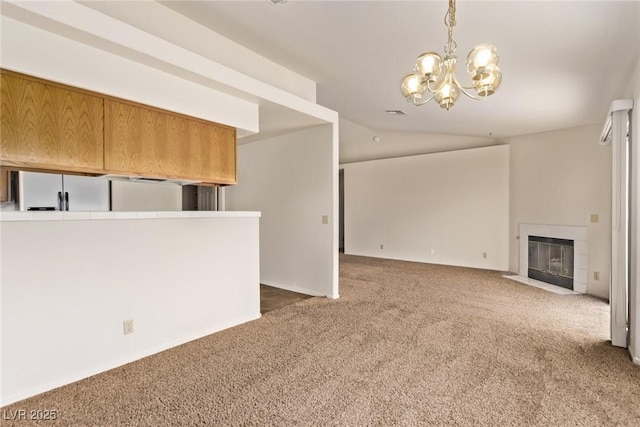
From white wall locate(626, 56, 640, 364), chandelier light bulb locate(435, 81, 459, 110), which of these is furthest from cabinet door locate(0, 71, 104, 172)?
white wall locate(626, 56, 640, 364)

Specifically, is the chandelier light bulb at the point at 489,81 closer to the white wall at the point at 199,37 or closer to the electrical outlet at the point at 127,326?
the white wall at the point at 199,37

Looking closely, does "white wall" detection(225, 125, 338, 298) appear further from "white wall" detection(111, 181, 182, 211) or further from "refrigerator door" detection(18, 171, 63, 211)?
"refrigerator door" detection(18, 171, 63, 211)

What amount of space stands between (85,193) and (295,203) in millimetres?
3334

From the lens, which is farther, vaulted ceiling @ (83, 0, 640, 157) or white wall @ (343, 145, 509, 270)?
white wall @ (343, 145, 509, 270)

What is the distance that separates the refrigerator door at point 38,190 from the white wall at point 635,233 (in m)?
6.51

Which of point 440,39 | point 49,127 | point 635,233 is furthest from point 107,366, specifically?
point 635,233

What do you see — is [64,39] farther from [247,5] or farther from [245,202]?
[245,202]

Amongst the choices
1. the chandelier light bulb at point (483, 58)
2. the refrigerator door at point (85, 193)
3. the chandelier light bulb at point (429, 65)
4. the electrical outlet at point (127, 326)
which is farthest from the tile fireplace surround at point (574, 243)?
the refrigerator door at point (85, 193)

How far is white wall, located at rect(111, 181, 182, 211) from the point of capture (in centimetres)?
570

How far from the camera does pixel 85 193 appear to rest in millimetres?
5215

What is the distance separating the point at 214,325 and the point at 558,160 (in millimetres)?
5893

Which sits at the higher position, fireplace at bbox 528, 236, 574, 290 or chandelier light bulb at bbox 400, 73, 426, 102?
chandelier light bulb at bbox 400, 73, 426, 102

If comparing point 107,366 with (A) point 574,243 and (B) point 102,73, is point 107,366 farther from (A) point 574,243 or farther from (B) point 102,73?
(A) point 574,243

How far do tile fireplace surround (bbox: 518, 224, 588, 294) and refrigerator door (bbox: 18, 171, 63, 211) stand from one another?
773 cm
